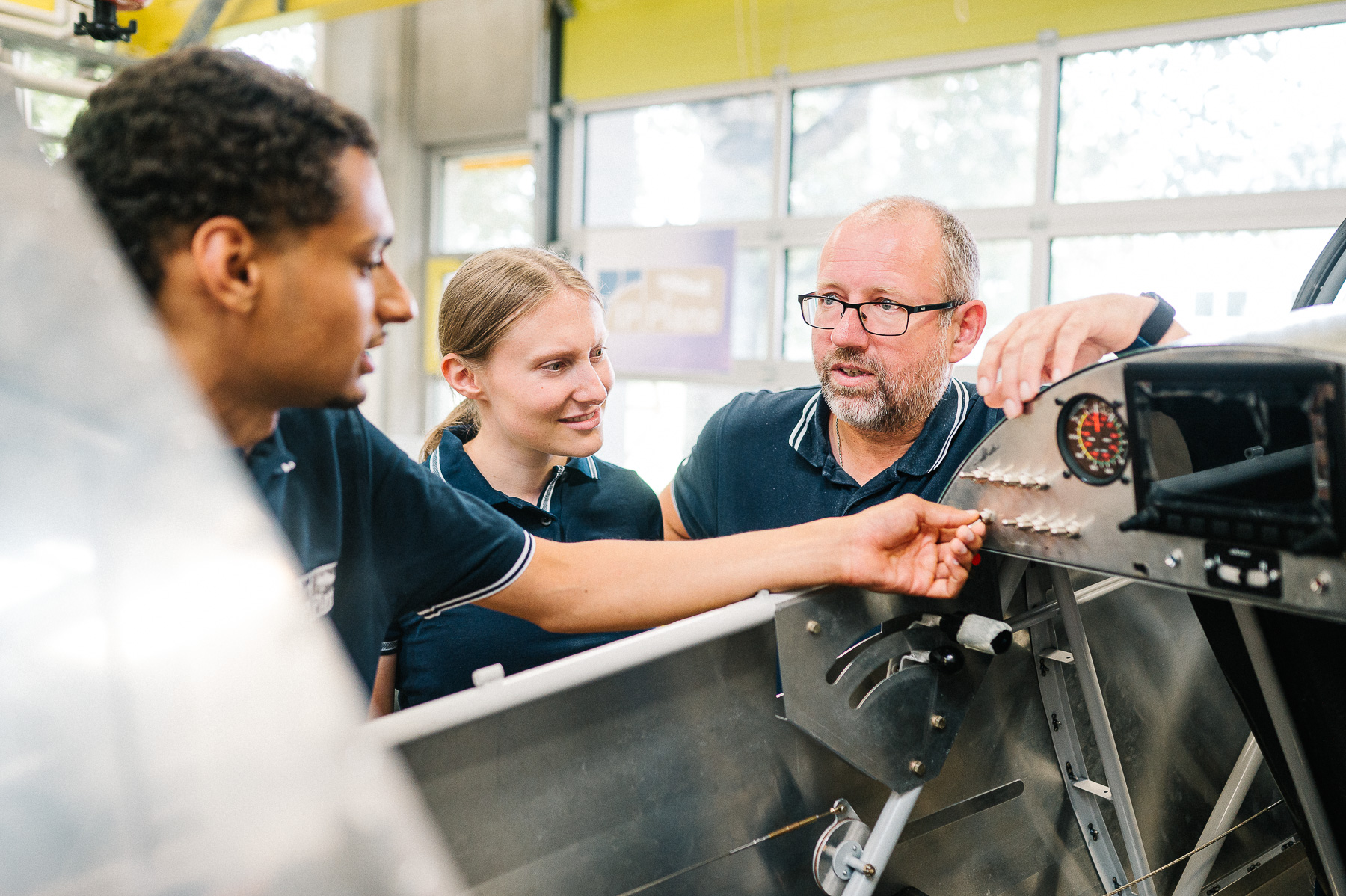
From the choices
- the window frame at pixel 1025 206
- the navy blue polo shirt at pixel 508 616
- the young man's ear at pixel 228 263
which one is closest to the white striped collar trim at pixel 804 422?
the navy blue polo shirt at pixel 508 616

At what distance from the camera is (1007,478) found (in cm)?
107

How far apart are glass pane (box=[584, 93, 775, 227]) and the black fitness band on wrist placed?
12.0 ft

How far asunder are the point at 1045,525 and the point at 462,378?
0.96m

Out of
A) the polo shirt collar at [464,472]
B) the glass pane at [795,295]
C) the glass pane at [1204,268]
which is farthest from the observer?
the glass pane at [795,295]

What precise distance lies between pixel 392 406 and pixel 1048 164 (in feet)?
13.3

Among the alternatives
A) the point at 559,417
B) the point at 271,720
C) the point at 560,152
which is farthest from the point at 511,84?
the point at 271,720

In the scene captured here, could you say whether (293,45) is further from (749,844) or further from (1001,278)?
(749,844)

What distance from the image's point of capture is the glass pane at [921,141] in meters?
4.18

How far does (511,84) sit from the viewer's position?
577 centimetres

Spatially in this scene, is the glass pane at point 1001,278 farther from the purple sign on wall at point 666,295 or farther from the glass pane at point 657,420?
the glass pane at point 657,420

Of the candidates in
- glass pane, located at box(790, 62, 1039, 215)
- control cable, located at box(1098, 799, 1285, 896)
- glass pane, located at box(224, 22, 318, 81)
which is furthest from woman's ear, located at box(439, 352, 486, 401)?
glass pane, located at box(224, 22, 318, 81)

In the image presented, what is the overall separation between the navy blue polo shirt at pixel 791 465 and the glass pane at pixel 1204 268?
92.2 inches

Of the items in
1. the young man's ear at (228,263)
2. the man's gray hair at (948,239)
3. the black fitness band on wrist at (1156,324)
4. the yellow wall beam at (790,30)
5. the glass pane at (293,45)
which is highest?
the glass pane at (293,45)

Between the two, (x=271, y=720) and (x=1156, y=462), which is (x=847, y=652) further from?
(x=271, y=720)
